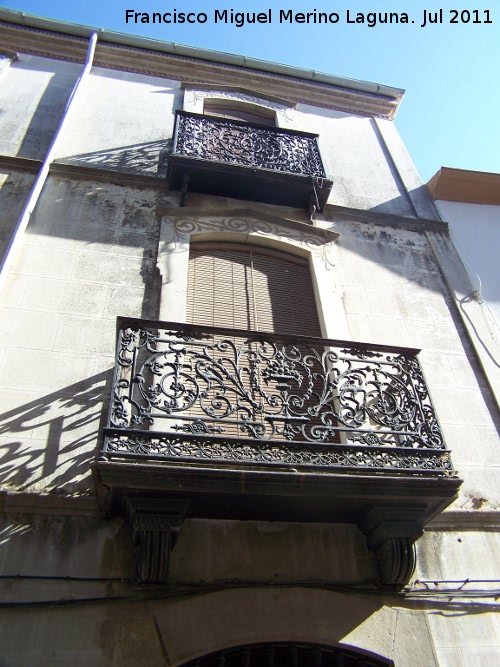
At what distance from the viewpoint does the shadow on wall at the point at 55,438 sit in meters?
4.95

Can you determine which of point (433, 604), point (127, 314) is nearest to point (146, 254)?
point (127, 314)

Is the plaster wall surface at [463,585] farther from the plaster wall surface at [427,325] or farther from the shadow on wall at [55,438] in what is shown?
the shadow on wall at [55,438]

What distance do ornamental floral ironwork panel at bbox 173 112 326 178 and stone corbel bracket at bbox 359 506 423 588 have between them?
5209 millimetres

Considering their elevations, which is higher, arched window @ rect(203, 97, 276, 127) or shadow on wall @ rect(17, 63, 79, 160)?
arched window @ rect(203, 97, 276, 127)

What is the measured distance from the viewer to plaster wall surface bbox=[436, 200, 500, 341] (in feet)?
26.0

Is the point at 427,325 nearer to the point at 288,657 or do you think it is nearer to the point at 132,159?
the point at 288,657

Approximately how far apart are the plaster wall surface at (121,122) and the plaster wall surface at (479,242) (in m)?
4.71

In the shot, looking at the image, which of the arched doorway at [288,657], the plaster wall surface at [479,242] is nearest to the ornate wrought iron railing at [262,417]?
the arched doorway at [288,657]

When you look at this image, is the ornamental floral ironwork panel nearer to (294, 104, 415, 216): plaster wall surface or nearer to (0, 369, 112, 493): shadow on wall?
(294, 104, 415, 216): plaster wall surface

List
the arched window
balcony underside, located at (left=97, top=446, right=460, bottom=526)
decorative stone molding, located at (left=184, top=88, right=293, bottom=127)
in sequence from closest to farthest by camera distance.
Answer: balcony underside, located at (left=97, top=446, right=460, bottom=526)
decorative stone molding, located at (left=184, top=88, right=293, bottom=127)
the arched window

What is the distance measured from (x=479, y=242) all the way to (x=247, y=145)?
3857mm

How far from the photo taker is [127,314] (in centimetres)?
636

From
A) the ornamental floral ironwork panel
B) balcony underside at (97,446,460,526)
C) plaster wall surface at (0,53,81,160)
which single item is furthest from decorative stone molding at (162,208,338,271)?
balcony underside at (97,446,460,526)

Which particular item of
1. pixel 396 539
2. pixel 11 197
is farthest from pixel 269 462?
pixel 11 197
